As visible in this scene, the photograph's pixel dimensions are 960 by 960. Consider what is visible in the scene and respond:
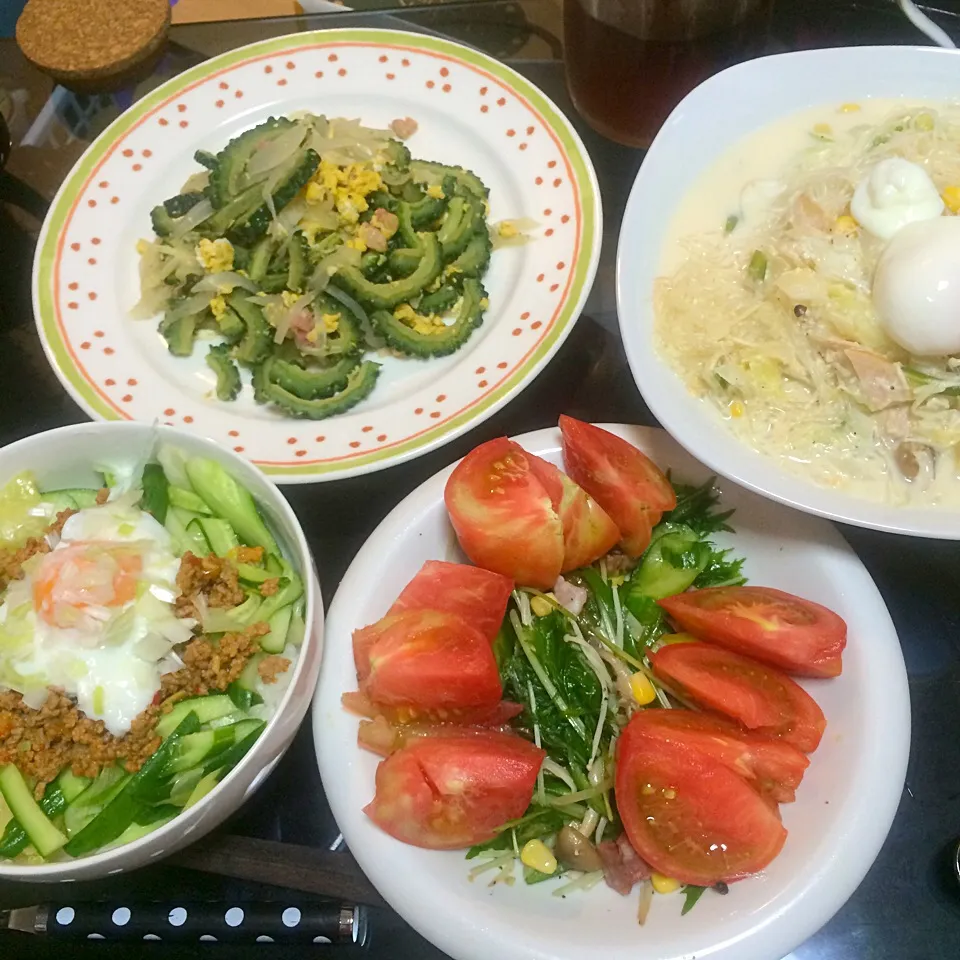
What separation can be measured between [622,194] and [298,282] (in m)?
0.73

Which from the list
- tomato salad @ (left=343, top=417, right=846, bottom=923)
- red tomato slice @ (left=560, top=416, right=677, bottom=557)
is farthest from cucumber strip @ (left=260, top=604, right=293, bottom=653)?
red tomato slice @ (left=560, top=416, right=677, bottom=557)

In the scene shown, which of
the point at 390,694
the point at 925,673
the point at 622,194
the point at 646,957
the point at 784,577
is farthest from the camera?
the point at 622,194

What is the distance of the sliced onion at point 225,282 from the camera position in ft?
5.42

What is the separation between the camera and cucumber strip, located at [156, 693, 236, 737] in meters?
1.14

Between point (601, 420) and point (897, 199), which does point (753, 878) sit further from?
point (897, 199)

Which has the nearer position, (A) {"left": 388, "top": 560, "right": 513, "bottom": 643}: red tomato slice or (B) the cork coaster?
(A) {"left": 388, "top": 560, "right": 513, "bottom": 643}: red tomato slice

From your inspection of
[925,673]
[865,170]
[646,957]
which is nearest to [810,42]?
[865,170]

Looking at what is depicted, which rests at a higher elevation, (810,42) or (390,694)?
(810,42)

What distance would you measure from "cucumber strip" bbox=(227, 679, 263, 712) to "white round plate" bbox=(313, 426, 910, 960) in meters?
0.08

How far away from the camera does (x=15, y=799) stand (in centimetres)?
109

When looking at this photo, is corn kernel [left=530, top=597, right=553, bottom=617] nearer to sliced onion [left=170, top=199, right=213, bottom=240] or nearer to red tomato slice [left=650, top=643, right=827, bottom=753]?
red tomato slice [left=650, top=643, right=827, bottom=753]

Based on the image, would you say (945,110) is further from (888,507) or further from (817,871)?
(817,871)

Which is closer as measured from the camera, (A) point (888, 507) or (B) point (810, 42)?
(A) point (888, 507)

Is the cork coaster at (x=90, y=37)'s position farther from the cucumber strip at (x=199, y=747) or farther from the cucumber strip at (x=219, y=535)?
the cucumber strip at (x=199, y=747)
